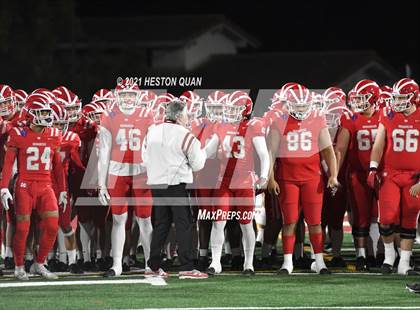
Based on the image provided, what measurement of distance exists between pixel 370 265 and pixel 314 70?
23.3 m

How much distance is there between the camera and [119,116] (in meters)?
11.1

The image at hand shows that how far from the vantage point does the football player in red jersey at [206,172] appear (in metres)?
11.2

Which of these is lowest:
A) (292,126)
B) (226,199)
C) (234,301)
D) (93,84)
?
(234,301)

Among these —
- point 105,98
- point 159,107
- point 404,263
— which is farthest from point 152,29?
point 404,263

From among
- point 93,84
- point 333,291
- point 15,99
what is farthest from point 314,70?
point 333,291

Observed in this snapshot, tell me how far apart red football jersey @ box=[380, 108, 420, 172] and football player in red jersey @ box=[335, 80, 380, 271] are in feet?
1.92

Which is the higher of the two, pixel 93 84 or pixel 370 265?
pixel 93 84

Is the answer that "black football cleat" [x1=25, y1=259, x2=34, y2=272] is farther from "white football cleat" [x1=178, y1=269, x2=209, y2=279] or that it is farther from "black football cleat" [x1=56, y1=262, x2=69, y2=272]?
"white football cleat" [x1=178, y1=269, x2=209, y2=279]

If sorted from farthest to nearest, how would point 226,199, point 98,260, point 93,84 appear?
point 93,84 → point 98,260 → point 226,199

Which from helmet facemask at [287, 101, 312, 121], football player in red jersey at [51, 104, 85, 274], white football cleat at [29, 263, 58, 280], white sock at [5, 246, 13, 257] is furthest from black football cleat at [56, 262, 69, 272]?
helmet facemask at [287, 101, 312, 121]

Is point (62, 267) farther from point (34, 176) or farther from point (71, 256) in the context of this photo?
point (34, 176)

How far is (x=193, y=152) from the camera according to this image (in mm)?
10414

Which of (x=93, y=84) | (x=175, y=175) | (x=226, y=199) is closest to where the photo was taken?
(x=175, y=175)

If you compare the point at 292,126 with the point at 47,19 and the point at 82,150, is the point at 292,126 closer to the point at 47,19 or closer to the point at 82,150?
the point at 82,150
